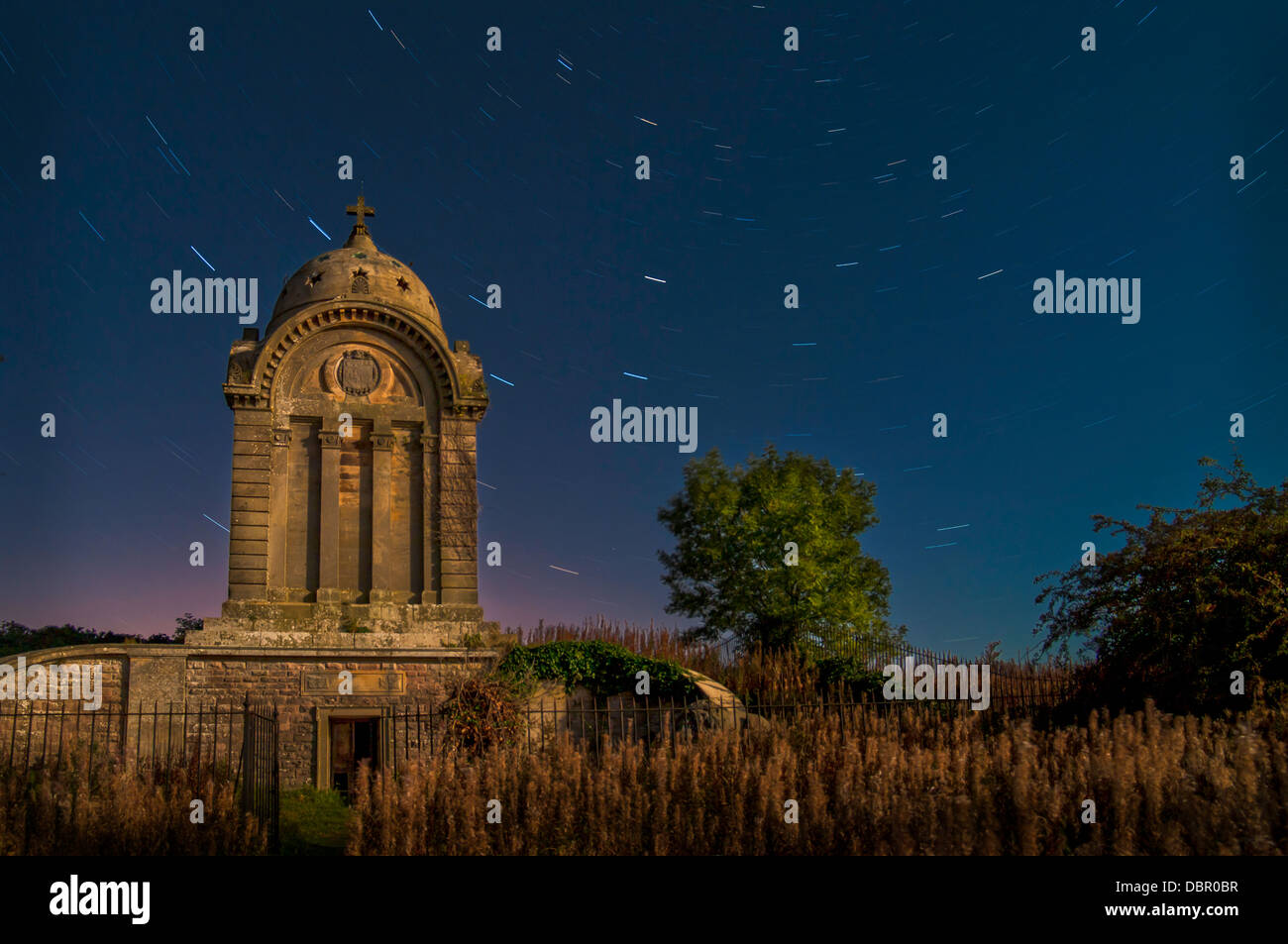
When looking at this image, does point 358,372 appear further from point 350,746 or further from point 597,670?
point 597,670

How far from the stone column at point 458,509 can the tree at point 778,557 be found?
989cm

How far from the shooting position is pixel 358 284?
22000 millimetres

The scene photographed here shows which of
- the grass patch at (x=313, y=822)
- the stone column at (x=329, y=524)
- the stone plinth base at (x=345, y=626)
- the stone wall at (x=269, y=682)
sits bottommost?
the grass patch at (x=313, y=822)

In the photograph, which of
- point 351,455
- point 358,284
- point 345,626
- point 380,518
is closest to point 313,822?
point 345,626

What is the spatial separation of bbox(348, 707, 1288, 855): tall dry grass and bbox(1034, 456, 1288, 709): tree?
3515 millimetres

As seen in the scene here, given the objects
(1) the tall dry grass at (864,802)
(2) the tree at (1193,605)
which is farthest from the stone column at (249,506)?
(2) the tree at (1193,605)

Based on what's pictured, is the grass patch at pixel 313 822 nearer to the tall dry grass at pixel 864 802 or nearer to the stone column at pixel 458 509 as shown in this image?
the tall dry grass at pixel 864 802

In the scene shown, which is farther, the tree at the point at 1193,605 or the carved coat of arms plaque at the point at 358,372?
the carved coat of arms plaque at the point at 358,372

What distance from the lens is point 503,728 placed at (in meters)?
17.9

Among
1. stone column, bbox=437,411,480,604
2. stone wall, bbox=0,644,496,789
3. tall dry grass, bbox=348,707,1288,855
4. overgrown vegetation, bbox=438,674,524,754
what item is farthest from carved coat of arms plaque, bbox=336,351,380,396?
tall dry grass, bbox=348,707,1288,855

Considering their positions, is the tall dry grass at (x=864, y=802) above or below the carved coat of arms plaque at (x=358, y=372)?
below

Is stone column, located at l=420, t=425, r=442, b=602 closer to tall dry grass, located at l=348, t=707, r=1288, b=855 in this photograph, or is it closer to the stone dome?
the stone dome

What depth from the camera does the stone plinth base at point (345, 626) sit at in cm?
1883
